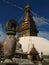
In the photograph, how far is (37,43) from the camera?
37.5 metres

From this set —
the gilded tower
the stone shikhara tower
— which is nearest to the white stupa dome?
the gilded tower

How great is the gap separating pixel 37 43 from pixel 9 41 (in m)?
23.7

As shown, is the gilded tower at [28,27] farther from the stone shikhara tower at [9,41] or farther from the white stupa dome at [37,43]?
the stone shikhara tower at [9,41]

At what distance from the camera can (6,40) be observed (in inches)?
552

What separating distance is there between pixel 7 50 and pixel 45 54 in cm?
2272

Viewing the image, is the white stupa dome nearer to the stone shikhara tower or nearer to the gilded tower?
the gilded tower

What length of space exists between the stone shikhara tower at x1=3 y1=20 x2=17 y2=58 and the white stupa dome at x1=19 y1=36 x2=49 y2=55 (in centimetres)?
2206

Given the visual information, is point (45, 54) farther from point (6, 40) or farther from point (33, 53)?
point (6, 40)

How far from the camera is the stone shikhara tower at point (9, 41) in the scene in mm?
13719

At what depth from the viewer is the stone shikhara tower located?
45.0ft

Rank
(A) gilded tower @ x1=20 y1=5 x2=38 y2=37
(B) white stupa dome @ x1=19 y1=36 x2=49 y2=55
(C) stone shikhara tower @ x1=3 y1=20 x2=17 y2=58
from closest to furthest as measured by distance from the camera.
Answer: (C) stone shikhara tower @ x1=3 y1=20 x2=17 y2=58, (B) white stupa dome @ x1=19 y1=36 x2=49 y2=55, (A) gilded tower @ x1=20 y1=5 x2=38 y2=37

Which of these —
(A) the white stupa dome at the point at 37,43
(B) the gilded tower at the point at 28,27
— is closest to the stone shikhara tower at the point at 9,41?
(A) the white stupa dome at the point at 37,43

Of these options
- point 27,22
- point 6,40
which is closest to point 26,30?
point 27,22

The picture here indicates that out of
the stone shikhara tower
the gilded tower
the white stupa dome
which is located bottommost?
the stone shikhara tower
